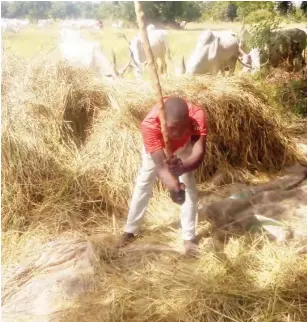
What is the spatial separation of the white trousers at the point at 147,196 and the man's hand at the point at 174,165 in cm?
42

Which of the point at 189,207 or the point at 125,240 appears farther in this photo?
the point at 125,240

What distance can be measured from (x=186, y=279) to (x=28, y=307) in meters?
0.93

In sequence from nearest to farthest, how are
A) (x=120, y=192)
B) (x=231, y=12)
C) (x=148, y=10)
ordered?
(x=120, y=192), (x=148, y=10), (x=231, y=12)

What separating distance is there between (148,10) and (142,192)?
6094mm

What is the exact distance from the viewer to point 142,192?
9.28 feet

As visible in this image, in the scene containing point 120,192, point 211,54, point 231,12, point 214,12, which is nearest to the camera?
point 120,192

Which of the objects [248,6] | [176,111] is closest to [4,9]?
[176,111]

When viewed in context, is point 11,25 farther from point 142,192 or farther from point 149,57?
point 149,57

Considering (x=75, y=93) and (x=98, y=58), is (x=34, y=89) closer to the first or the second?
(x=75, y=93)

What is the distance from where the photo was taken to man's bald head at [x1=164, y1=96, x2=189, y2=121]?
2.28 meters

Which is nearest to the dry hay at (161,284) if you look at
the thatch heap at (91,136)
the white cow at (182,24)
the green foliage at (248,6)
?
the thatch heap at (91,136)

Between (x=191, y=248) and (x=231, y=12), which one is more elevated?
(x=231, y=12)

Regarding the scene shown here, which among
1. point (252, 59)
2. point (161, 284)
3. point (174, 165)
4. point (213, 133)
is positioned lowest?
point (252, 59)

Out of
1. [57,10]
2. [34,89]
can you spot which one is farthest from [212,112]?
[57,10]
